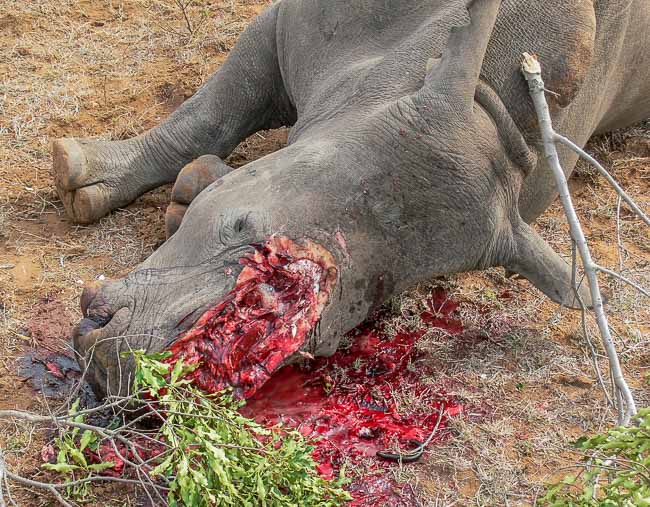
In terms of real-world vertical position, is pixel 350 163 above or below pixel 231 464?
above

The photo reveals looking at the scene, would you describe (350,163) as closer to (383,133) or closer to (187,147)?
(383,133)

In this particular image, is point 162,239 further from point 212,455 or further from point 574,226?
point 574,226

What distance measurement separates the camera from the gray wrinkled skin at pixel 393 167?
3.20 m

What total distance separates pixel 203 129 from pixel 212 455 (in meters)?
2.63

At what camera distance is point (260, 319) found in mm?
3168

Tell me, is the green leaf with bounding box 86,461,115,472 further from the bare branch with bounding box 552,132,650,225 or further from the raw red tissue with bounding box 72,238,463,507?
the bare branch with bounding box 552,132,650,225

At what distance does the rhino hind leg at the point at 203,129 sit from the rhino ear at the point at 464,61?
1.61 meters

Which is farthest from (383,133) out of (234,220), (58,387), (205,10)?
(205,10)

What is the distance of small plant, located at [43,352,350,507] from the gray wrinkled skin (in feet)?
0.82

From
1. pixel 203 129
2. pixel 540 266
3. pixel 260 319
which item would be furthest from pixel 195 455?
pixel 203 129

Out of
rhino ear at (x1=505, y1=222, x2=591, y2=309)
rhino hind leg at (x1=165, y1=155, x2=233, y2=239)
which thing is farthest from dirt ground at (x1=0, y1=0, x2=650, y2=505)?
rhino hind leg at (x1=165, y1=155, x2=233, y2=239)

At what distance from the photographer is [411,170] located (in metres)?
3.42

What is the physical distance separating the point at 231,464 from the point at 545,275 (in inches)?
71.1

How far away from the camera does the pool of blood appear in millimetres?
3449
